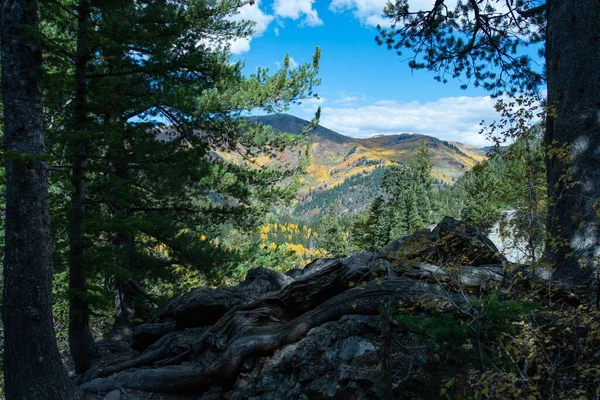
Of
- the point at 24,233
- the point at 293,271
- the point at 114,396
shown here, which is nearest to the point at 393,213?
the point at 293,271

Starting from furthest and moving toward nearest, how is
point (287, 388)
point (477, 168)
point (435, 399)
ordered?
point (287, 388), point (477, 168), point (435, 399)

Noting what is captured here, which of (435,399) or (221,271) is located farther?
(221,271)

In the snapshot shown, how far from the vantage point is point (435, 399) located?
3547 millimetres

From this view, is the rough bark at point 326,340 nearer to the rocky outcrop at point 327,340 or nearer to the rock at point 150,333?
the rocky outcrop at point 327,340

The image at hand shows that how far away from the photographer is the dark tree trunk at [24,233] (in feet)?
14.8

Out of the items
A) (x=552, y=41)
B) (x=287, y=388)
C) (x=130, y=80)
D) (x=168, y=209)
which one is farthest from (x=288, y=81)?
(x=287, y=388)

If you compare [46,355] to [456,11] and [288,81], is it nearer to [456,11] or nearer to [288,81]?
[288,81]

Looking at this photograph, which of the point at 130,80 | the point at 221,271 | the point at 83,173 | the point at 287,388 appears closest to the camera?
the point at 287,388

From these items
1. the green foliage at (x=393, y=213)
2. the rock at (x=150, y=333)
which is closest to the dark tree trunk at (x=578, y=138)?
the rock at (x=150, y=333)

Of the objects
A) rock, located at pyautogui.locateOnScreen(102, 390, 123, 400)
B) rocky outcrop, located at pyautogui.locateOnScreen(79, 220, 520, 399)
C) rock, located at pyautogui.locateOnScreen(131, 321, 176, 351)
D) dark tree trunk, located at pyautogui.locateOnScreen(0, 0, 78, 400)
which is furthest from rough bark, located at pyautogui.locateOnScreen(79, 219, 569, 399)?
dark tree trunk, located at pyautogui.locateOnScreen(0, 0, 78, 400)

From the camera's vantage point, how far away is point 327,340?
4504 mm

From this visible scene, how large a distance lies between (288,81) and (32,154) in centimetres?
695

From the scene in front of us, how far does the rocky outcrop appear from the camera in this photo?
3936mm

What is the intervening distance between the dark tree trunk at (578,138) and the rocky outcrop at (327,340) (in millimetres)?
824
